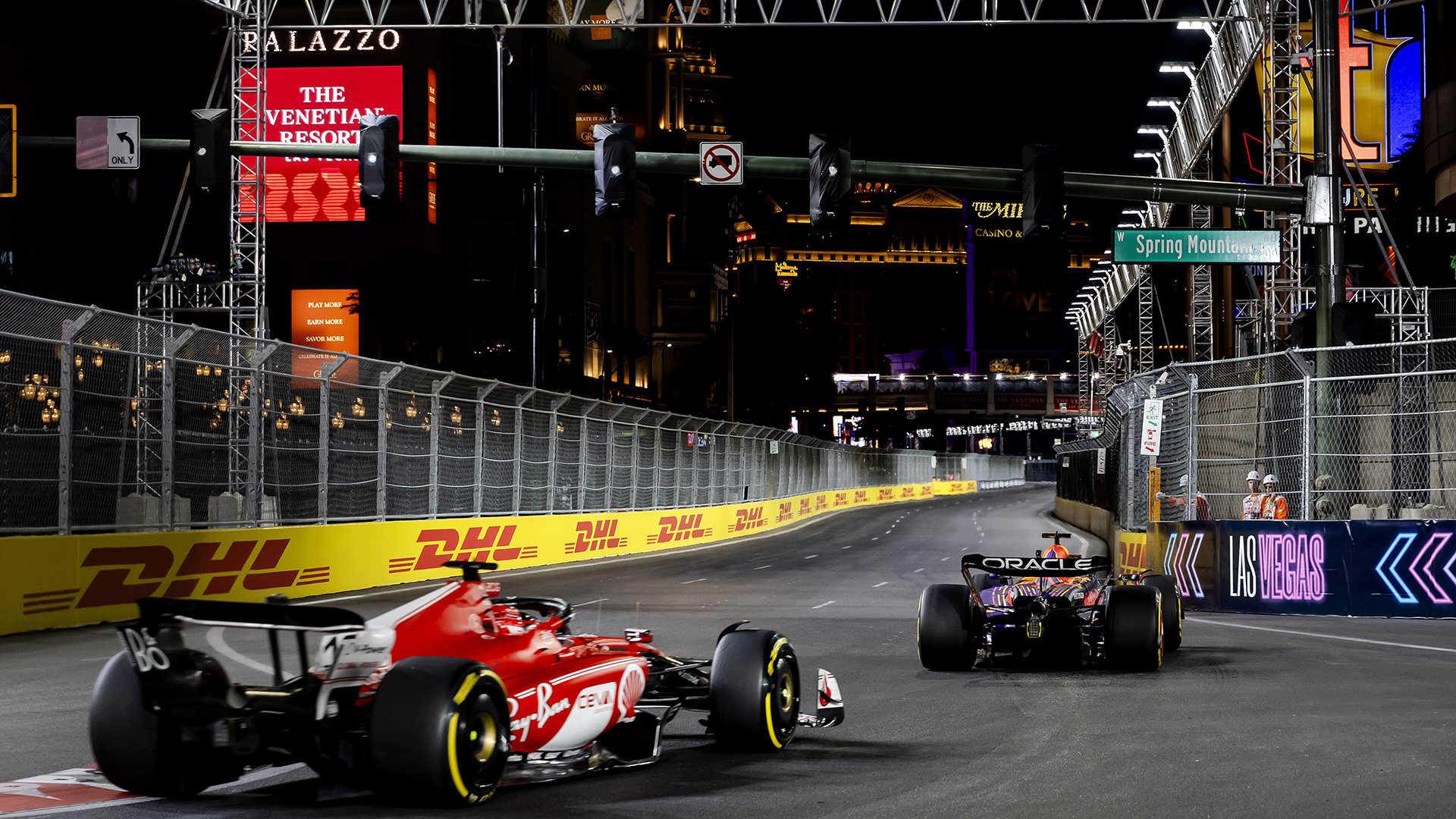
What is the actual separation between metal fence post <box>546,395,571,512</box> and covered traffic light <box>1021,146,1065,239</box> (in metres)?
11.5

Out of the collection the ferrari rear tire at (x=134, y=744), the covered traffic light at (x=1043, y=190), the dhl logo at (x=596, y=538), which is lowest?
the dhl logo at (x=596, y=538)

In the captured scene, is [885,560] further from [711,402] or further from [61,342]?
[711,402]

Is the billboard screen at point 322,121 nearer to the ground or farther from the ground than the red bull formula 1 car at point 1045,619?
farther from the ground

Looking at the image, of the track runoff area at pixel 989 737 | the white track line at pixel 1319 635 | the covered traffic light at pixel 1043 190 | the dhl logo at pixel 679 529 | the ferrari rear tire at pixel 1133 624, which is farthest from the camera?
the dhl logo at pixel 679 529

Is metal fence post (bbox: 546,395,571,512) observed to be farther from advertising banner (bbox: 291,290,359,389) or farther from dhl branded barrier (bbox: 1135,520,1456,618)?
advertising banner (bbox: 291,290,359,389)

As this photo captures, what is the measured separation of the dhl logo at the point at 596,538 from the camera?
29641 mm

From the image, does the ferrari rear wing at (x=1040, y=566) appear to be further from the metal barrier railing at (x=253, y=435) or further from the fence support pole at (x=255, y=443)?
the fence support pole at (x=255, y=443)

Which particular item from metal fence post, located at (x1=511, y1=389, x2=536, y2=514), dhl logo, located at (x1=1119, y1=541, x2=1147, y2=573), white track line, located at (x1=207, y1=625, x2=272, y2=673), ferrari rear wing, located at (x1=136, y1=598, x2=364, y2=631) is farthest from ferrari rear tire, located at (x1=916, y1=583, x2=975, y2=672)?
metal fence post, located at (x1=511, y1=389, x2=536, y2=514)

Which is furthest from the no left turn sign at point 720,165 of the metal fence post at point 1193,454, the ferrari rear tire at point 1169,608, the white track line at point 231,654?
the white track line at point 231,654

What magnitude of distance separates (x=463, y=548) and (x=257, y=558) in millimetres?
6205

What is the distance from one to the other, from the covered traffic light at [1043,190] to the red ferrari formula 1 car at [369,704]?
14206 mm

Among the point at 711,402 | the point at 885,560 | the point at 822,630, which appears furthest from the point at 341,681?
the point at 711,402

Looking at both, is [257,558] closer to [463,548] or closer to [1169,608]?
[463,548]

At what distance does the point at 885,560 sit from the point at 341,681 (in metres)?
25.4
